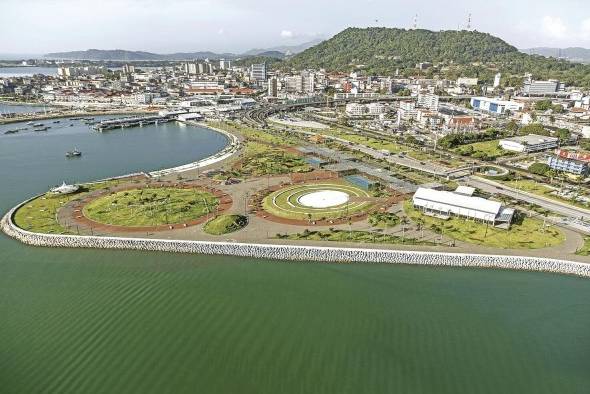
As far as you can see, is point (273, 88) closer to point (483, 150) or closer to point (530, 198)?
point (483, 150)

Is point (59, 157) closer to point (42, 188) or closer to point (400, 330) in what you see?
point (42, 188)

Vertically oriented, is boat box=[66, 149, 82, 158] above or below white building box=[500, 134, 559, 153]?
below

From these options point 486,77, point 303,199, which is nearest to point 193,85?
point 486,77

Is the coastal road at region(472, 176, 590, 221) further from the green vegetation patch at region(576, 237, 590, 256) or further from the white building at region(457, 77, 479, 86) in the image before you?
the white building at region(457, 77, 479, 86)

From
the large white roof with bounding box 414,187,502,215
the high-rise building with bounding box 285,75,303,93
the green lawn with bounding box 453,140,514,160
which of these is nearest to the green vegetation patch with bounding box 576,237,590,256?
the large white roof with bounding box 414,187,502,215

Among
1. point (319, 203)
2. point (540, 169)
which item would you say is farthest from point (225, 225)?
point (540, 169)

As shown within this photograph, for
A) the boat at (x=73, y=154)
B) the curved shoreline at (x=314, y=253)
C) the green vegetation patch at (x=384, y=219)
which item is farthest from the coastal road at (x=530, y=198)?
the boat at (x=73, y=154)
